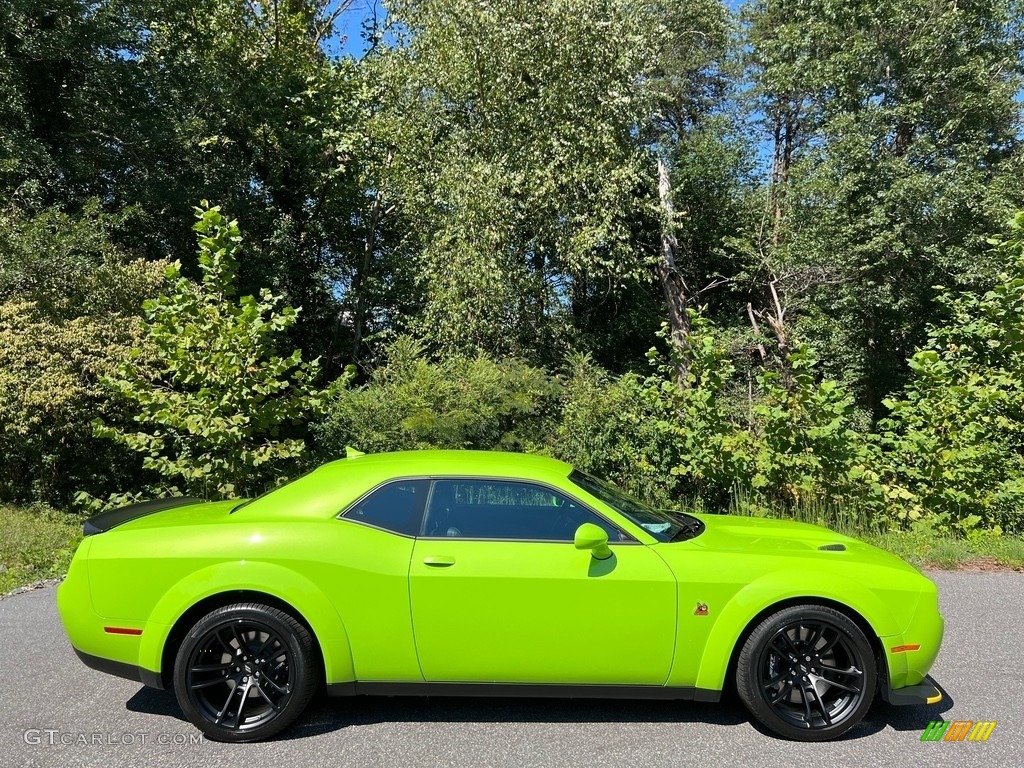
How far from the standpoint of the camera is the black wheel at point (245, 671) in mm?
3416

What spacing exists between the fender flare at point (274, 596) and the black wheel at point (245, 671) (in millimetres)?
90

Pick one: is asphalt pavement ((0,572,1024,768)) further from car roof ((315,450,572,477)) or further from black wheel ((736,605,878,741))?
car roof ((315,450,572,477))

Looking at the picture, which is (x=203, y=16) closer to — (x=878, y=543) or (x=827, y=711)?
(x=878, y=543)

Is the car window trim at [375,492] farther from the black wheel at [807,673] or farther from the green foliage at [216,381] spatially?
the green foliage at [216,381]

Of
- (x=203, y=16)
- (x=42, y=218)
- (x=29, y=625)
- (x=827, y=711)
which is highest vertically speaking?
(x=203, y=16)

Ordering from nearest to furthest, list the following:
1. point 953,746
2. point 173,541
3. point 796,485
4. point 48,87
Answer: point 953,746
point 173,541
point 796,485
point 48,87

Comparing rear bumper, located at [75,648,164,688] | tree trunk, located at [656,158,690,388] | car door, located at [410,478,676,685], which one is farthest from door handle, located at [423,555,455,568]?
tree trunk, located at [656,158,690,388]

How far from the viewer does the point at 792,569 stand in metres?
3.55

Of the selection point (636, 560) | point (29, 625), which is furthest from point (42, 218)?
point (636, 560)

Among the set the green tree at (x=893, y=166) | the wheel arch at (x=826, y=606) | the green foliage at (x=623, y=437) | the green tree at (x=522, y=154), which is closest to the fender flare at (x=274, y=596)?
the wheel arch at (x=826, y=606)

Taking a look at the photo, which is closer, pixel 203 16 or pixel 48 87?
pixel 48 87

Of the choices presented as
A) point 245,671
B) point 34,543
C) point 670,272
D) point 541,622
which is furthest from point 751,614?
point 670,272

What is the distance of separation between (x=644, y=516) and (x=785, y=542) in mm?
795

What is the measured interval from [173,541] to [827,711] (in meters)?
3.41
